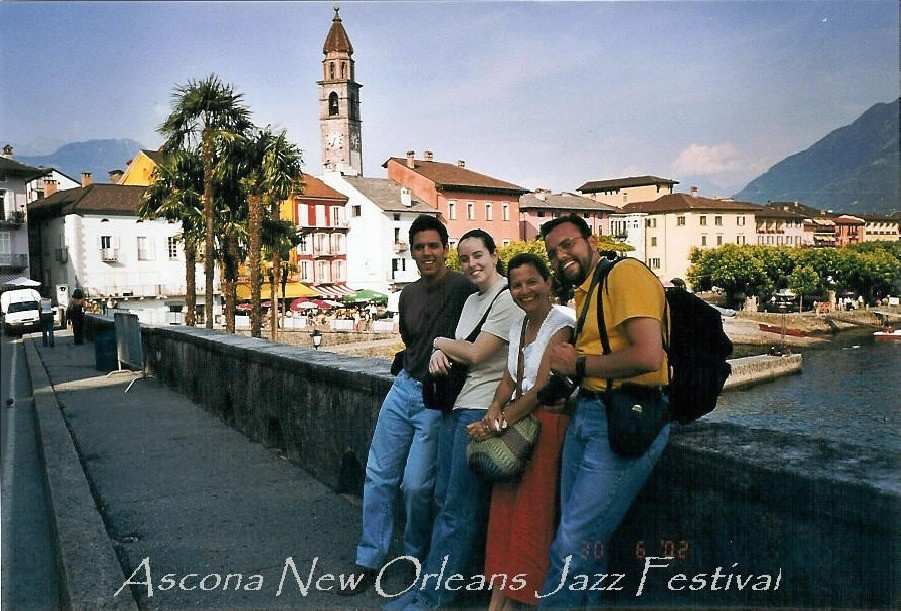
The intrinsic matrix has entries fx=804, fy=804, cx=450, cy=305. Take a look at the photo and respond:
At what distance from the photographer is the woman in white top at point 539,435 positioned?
10.2 ft

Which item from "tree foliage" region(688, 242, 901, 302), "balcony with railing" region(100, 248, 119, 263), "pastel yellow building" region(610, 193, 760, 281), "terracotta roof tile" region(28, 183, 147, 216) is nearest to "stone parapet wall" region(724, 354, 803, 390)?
"tree foliage" region(688, 242, 901, 302)

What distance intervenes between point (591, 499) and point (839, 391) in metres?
51.5

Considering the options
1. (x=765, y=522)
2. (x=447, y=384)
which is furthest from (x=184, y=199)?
→ (x=765, y=522)

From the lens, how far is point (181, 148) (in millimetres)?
31031

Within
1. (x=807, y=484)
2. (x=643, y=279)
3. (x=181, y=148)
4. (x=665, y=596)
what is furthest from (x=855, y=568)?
(x=181, y=148)

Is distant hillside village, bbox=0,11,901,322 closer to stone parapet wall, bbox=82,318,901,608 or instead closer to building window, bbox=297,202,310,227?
building window, bbox=297,202,310,227

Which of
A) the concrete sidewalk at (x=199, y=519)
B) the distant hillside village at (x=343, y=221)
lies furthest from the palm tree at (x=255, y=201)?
the concrete sidewalk at (x=199, y=519)

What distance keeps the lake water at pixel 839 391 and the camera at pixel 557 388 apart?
109ft

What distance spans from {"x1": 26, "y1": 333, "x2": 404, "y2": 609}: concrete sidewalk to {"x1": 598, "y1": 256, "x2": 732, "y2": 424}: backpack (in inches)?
71.9

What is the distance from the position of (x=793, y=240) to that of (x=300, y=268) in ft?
223

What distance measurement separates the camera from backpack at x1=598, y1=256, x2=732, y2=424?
2805 mm

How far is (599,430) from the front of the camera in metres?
2.78

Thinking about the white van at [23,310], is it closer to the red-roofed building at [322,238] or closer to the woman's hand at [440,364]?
the red-roofed building at [322,238]

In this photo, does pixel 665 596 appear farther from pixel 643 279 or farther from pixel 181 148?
pixel 181 148
